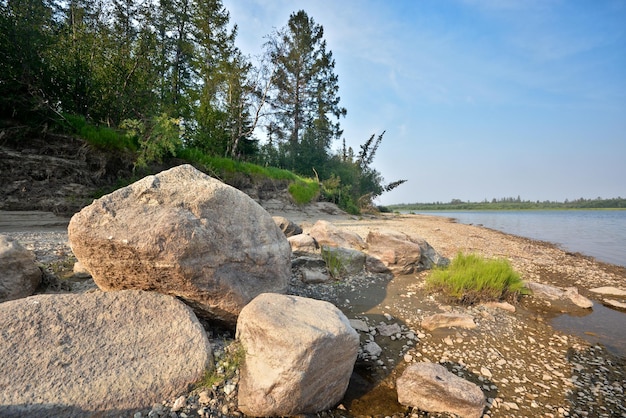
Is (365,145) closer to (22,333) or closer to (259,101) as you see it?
(259,101)

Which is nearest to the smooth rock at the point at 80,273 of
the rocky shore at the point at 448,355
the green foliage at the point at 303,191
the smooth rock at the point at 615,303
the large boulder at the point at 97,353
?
the rocky shore at the point at 448,355

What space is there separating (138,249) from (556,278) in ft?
30.3

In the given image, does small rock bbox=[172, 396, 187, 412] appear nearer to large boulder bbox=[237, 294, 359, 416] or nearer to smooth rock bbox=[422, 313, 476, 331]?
large boulder bbox=[237, 294, 359, 416]

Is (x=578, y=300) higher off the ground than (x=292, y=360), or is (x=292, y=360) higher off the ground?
(x=292, y=360)

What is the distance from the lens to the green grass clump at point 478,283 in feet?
Result: 16.1

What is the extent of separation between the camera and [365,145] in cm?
3797

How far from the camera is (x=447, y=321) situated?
4020mm

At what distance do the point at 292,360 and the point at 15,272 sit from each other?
4.05m

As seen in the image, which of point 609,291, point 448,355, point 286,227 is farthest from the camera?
point 286,227

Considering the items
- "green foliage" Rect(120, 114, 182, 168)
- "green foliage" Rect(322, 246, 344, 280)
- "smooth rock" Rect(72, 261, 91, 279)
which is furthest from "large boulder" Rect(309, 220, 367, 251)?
"green foliage" Rect(120, 114, 182, 168)

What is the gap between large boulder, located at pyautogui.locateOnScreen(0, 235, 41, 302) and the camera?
3.58 meters

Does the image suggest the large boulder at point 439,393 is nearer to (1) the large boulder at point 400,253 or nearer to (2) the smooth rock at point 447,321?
(2) the smooth rock at point 447,321

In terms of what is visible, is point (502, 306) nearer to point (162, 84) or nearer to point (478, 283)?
point (478, 283)

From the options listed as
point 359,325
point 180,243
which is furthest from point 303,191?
point 180,243
